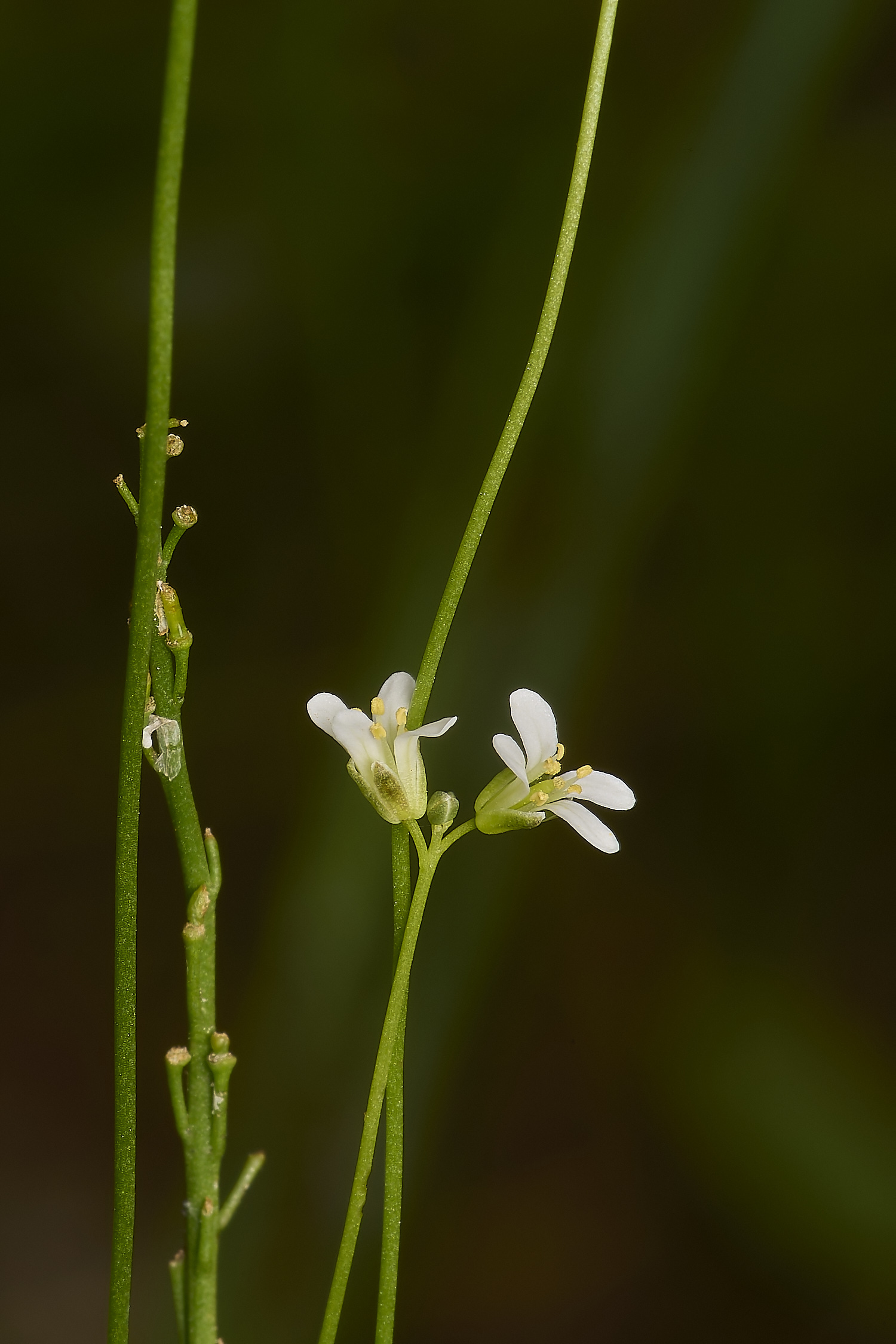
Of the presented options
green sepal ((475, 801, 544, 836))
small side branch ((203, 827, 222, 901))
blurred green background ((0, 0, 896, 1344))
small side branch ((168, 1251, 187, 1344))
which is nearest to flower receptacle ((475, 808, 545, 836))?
green sepal ((475, 801, 544, 836))

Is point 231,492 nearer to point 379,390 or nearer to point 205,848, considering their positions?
point 379,390

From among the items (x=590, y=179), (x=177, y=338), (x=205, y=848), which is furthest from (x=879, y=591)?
(x=205, y=848)

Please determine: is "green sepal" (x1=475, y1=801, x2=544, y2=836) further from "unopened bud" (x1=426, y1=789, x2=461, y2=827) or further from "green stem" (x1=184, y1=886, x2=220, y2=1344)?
"green stem" (x1=184, y1=886, x2=220, y2=1344)

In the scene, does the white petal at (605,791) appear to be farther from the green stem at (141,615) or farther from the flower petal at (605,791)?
the green stem at (141,615)

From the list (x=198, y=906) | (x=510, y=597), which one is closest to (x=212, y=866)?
(x=198, y=906)

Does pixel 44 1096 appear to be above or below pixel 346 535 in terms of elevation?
below

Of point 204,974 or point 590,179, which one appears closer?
point 204,974
